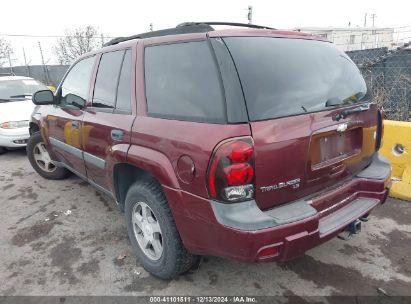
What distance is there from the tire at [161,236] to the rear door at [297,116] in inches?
29.4

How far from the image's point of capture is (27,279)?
2818 millimetres

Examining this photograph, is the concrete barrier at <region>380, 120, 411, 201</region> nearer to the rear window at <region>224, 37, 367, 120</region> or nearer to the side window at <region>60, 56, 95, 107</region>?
the rear window at <region>224, 37, 367, 120</region>

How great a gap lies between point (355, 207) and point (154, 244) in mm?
1591

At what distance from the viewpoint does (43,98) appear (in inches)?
159

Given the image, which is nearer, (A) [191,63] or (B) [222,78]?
(B) [222,78]

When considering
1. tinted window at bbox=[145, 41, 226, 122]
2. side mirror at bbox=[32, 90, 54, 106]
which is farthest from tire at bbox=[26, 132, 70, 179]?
tinted window at bbox=[145, 41, 226, 122]

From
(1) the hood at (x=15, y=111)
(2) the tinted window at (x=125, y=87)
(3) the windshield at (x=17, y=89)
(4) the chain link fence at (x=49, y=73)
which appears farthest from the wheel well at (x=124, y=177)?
(4) the chain link fence at (x=49, y=73)

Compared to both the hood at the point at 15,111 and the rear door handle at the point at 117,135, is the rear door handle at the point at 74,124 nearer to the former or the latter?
the rear door handle at the point at 117,135

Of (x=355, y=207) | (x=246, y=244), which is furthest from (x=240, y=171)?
(x=355, y=207)

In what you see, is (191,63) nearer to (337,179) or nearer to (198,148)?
(198,148)

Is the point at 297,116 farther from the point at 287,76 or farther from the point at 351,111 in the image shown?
the point at 351,111

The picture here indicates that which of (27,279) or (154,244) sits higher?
(154,244)

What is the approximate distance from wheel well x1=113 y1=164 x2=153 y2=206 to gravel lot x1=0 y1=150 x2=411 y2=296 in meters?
0.59

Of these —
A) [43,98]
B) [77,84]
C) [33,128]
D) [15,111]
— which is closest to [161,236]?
[77,84]
